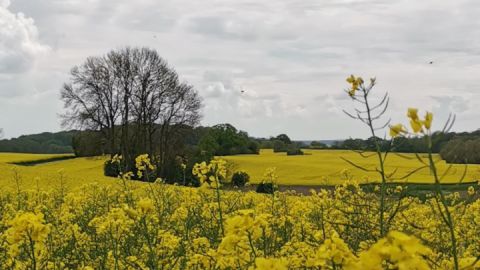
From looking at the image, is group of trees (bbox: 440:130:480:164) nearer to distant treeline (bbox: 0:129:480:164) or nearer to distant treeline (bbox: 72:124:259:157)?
distant treeline (bbox: 0:129:480:164)

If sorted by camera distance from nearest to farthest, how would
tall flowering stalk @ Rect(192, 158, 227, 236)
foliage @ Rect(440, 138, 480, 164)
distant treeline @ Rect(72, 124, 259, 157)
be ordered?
foliage @ Rect(440, 138, 480, 164)
tall flowering stalk @ Rect(192, 158, 227, 236)
distant treeline @ Rect(72, 124, 259, 157)

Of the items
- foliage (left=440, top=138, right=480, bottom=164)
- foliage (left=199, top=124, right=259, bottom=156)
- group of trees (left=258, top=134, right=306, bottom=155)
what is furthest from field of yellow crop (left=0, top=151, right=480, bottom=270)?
group of trees (left=258, top=134, right=306, bottom=155)

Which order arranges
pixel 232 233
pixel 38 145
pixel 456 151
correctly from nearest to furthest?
1. pixel 232 233
2. pixel 456 151
3. pixel 38 145

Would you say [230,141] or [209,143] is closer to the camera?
[209,143]

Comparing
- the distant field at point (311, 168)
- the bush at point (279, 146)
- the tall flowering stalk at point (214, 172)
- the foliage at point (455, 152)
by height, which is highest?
the bush at point (279, 146)

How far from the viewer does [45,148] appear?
69.9 m

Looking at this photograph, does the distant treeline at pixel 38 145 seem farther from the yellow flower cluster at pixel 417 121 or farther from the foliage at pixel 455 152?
the yellow flower cluster at pixel 417 121

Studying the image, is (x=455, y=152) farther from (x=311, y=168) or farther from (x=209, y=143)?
(x=209, y=143)

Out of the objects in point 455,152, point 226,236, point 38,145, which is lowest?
point 226,236

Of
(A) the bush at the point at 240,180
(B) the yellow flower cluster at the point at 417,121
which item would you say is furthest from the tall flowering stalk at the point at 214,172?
(A) the bush at the point at 240,180

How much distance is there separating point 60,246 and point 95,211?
2672 mm

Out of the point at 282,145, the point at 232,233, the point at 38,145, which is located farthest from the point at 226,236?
the point at 38,145

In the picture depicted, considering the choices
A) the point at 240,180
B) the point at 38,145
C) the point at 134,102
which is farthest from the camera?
the point at 38,145

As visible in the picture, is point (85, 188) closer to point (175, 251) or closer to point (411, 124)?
point (175, 251)
